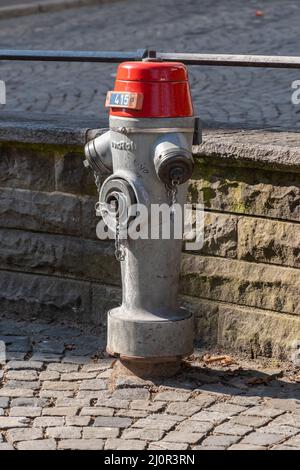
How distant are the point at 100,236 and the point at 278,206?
3.43ft

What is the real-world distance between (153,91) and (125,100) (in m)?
0.13

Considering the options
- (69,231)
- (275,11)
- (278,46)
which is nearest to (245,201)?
(69,231)

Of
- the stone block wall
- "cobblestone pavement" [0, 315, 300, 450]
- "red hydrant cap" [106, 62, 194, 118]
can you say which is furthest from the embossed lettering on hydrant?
"cobblestone pavement" [0, 315, 300, 450]

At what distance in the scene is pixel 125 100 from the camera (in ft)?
17.3

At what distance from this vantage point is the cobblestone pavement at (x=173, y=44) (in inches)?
362

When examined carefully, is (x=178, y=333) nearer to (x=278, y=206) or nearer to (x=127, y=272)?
(x=127, y=272)

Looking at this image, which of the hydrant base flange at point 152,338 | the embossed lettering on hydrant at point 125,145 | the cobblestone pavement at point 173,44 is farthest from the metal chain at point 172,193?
the cobblestone pavement at point 173,44

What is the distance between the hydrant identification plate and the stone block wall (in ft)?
1.99

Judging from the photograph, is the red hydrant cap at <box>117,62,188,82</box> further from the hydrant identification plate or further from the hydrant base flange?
the hydrant base flange

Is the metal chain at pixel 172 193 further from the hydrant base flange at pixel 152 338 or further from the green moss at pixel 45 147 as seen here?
the green moss at pixel 45 147

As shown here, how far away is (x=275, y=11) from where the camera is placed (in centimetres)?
1410

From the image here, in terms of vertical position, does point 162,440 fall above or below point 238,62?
below

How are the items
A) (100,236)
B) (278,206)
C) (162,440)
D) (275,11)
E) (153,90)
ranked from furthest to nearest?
(275,11)
(100,236)
(278,206)
(153,90)
(162,440)

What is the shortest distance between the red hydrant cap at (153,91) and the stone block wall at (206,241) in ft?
1.65
